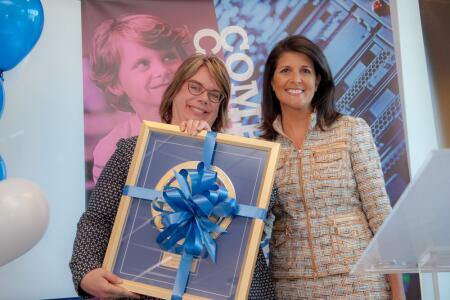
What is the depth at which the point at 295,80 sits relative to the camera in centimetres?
188

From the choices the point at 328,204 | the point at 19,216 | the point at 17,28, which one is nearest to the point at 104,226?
the point at 19,216

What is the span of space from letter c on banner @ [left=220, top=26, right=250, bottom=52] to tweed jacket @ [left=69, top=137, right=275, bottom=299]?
1.63 metres

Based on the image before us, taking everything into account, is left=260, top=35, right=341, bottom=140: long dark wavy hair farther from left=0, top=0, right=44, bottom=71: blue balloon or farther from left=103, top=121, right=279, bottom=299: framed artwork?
left=0, top=0, right=44, bottom=71: blue balloon

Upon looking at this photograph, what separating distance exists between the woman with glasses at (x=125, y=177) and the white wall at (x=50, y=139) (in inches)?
51.7

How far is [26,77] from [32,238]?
1.26m

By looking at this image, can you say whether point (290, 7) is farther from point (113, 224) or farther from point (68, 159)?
point (113, 224)

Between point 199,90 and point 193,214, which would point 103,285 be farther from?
point 199,90

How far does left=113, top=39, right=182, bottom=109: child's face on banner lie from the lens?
3018 mm

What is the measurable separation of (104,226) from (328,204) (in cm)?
69

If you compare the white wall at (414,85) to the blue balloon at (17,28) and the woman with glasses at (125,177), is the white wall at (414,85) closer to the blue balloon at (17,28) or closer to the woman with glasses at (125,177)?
the woman with glasses at (125,177)

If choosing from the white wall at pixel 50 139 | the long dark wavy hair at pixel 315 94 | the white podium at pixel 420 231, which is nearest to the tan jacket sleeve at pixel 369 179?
the long dark wavy hair at pixel 315 94

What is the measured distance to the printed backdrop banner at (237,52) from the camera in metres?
2.99

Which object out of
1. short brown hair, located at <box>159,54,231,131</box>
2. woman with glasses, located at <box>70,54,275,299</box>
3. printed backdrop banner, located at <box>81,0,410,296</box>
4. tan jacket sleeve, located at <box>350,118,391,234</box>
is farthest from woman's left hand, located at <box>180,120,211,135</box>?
printed backdrop banner, located at <box>81,0,410,296</box>

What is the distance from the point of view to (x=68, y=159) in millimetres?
2908
